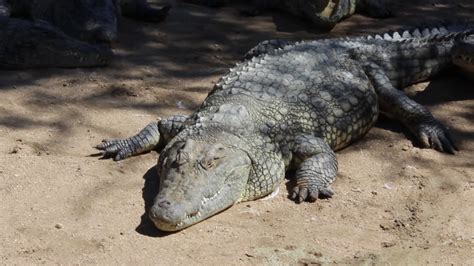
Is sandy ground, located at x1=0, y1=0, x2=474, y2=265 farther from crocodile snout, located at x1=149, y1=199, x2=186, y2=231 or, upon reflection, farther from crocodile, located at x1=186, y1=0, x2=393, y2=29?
crocodile, located at x1=186, y1=0, x2=393, y2=29

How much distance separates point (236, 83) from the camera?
5.54 meters

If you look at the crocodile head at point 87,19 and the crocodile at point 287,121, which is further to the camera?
the crocodile head at point 87,19

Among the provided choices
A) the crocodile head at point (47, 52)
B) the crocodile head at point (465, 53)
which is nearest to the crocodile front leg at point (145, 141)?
the crocodile head at point (47, 52)

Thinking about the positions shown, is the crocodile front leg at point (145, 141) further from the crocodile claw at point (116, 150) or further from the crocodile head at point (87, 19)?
the crocodile head at point (87, 19)

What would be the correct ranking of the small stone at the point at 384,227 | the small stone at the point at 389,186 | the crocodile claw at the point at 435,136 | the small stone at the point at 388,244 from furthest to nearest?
1. the crocodile claw at the point at 435,136
2. the small stone at the point at 389,186
3. the small stone at the point at 384,227
4. the small stone at the point at 388,244

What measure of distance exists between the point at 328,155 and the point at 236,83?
0.91 metres

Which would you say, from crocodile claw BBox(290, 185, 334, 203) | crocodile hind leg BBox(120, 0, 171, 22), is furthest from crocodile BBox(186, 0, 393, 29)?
crocodile claw BBox(290, 185, 334, 203)

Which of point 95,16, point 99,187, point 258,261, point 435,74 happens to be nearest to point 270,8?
point 95,16

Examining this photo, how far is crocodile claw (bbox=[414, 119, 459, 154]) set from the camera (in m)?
5.44

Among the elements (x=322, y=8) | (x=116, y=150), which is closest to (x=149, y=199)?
(x=116, y=150)

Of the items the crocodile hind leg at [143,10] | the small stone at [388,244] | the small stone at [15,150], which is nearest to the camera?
the small stone at [388,244]

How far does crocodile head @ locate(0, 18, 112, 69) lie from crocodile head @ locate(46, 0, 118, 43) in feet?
2.06

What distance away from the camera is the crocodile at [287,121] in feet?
15.0

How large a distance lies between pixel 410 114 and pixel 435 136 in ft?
0.97
